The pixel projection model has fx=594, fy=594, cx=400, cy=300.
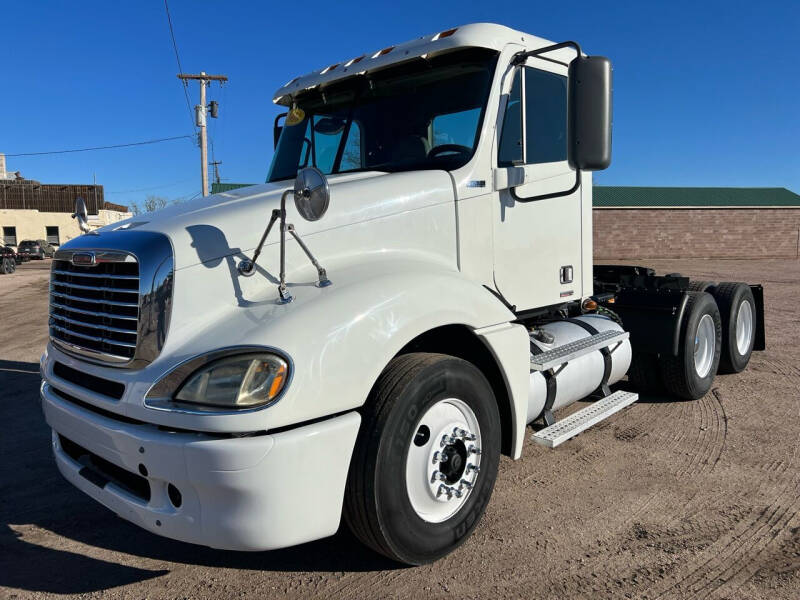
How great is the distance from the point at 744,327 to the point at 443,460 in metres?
5.64

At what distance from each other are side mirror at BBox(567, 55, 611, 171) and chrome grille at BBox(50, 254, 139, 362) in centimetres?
240

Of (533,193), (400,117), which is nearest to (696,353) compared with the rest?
(533,193)

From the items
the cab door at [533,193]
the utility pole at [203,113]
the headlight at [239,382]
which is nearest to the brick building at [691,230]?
the utility pole at [203,113]

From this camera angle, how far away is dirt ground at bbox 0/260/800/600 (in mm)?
2785

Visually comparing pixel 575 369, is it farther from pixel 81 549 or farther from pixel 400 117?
pixel 81 549

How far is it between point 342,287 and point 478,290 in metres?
0.87

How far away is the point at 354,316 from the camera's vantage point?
252cm

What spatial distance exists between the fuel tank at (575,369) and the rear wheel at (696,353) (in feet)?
1.93

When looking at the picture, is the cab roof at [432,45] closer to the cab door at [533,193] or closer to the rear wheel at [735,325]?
the cab door at [533,193]

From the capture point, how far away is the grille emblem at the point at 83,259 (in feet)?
9.23

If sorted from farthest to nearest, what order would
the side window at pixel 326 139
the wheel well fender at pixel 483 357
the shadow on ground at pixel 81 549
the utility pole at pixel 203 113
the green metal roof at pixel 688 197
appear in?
the green metal roof at pixel 688 197 → the utility pole at pixel 203 113 → the side window at pixel 326 139 → the wheel well fender at pixel 483 357 → the shadow on ground at pixel 81 549

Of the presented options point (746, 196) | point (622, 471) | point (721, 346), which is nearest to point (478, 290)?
point (622, 471)

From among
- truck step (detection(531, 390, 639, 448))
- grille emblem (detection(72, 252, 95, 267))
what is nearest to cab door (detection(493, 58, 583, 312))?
truck step (detection(531, 390, 639, 448))

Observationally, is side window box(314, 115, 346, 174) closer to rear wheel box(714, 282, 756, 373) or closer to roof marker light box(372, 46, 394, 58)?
roof marker light box(372, 46, 394, 58)
